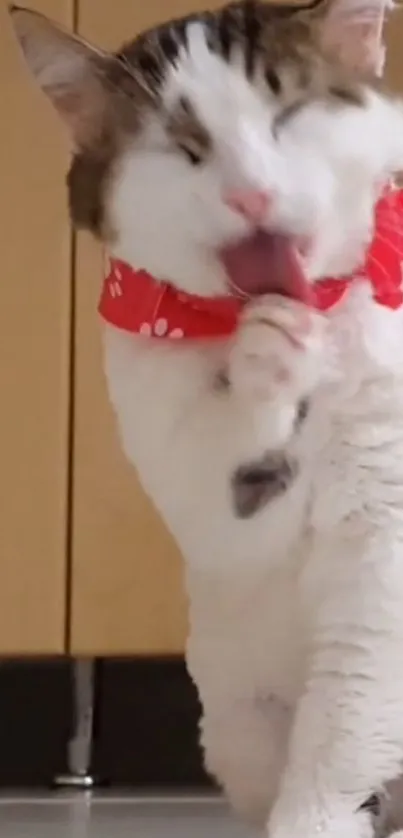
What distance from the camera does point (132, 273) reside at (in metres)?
0.75

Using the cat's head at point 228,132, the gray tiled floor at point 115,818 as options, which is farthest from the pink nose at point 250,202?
the gray tiled floor at point 115,818

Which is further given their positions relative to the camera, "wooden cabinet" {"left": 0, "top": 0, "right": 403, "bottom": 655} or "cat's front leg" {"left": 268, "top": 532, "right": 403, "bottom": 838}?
"wooden cabinet" {"left": 0, "top": 0, "right": 403, "bottom": 655}

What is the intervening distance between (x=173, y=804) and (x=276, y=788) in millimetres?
628

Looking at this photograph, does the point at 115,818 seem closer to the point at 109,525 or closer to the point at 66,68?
the point at 109,525

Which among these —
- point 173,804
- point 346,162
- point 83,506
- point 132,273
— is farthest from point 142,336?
point 173,804

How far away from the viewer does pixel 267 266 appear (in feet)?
2.24

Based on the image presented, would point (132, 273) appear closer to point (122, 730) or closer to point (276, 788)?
point (276, 788)

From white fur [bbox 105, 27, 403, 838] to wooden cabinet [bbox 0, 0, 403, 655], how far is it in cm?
61

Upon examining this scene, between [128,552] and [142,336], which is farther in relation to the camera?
[128,552]

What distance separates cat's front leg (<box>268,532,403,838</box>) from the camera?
0.70m

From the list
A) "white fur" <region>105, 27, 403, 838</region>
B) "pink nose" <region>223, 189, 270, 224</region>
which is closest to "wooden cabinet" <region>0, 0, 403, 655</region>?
"white fur" <region>105, 27, 403, 838</region>

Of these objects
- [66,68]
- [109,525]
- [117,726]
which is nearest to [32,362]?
[109,525]

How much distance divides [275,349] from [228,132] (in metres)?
0.11

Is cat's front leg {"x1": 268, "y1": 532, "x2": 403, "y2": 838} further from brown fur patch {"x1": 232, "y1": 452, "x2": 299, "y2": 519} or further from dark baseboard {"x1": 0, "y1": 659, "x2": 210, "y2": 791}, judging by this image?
dark baseboard {"x1": 0, "y1": 659, "x2": 210, "y2": 791}
